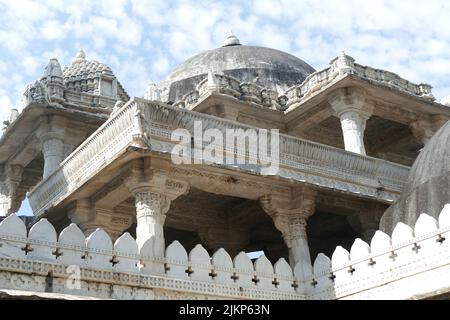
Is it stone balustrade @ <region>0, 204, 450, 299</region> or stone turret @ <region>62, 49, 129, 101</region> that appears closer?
stone balustrade @ <region>0, 204, 450, 299</region>

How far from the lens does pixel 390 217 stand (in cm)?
1422

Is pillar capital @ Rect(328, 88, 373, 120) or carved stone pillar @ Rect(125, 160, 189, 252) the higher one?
pillar capital @ Rect(328, 88, 373, 120)

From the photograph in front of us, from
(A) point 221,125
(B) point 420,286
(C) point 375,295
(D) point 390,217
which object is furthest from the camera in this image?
(A) point 221,125

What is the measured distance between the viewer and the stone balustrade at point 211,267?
36.1ft

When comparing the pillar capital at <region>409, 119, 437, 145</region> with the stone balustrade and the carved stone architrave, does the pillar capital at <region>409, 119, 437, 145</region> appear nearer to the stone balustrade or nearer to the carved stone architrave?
the carved stone architrave

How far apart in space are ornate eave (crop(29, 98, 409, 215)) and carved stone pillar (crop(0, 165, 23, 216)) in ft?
21.0

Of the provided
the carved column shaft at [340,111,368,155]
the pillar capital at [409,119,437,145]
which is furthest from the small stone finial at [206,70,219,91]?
the pillar capital at [409,119,437,145]

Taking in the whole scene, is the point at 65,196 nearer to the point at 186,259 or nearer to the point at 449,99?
the point at 186,259

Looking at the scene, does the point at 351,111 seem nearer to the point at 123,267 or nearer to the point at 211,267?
the point at 211,267

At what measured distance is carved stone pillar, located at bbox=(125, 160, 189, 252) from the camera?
1383cm

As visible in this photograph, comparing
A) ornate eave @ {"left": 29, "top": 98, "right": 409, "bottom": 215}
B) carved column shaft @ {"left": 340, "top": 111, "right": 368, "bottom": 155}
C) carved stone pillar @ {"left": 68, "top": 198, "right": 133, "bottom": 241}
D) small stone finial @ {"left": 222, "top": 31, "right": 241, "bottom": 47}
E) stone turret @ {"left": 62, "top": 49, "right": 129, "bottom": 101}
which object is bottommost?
carved stone pillar @ {"left": 68, "top": 198, "right": 133, "bottom": 241}

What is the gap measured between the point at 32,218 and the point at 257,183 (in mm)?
5288

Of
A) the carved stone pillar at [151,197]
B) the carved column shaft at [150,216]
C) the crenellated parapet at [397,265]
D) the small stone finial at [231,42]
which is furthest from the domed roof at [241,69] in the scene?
the crenellated parapet at [397,265]

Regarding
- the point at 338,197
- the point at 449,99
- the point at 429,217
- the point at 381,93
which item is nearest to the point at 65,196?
the point at 338,197
